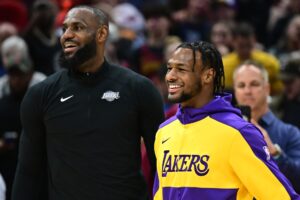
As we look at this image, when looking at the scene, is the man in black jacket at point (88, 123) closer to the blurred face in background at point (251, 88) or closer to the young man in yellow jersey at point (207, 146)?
the young man in yellow jersey at point (207, 146)

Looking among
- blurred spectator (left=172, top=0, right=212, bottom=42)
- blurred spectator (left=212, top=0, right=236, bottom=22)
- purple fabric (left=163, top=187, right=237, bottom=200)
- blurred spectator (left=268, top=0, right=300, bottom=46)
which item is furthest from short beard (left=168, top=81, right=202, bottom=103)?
blurred spectator (left=268, top=0, right=300, bottom=46)

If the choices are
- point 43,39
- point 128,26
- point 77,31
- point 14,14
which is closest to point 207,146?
point 77,31

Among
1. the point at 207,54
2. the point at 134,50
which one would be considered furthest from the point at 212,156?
the point at 134,50

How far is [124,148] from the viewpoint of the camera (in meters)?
5.53

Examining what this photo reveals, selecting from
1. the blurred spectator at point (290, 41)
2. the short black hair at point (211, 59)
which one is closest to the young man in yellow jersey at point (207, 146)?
the short black hair at point (211, 59)

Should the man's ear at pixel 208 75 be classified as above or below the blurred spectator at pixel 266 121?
above

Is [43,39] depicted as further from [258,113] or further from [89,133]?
[89,133]

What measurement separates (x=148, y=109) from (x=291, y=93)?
3.96m

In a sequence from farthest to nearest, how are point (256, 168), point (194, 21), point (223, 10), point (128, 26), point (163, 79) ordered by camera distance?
point (223, 10) → point (128, 26) → point (194, 21) → point (163, 79) → point (256, 168)

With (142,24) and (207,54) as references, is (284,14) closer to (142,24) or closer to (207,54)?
(142,24)

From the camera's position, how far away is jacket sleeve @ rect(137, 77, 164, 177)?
558cm

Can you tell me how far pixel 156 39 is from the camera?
1095 cm

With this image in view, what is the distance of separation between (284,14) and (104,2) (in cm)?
253

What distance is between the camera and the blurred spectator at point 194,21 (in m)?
11.8
